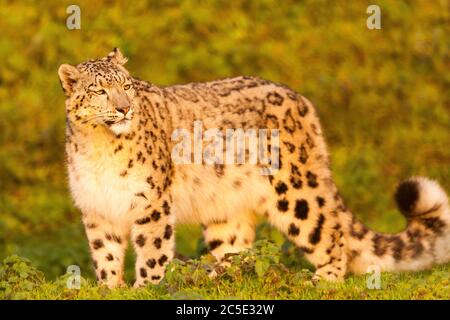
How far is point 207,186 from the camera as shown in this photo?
925 cm

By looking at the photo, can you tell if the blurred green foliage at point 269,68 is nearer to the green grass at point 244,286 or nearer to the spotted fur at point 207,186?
the spotted fur at point 207,186

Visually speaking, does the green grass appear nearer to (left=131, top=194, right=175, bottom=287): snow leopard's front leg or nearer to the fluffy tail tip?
(left=131, top=194, right=175, bottom=287): snow leopard's front leg

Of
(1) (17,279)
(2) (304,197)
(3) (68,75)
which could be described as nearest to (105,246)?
(1) (17,279)

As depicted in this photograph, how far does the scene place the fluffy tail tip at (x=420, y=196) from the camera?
933 centimetres

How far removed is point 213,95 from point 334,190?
1.17 m

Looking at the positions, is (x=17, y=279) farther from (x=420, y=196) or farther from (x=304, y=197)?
(x=420, y=196)

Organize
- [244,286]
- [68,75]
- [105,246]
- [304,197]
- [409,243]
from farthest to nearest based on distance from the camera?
[409,243] → [304,197] → [105,246] → [68,75] → [244,286]

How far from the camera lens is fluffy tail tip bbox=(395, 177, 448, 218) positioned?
933 cm

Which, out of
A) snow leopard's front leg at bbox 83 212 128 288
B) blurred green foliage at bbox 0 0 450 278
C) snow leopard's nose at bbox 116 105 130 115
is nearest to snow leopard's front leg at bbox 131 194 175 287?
snow leopard's front leg at bbox 83 212 128 288

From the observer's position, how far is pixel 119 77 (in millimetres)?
8555

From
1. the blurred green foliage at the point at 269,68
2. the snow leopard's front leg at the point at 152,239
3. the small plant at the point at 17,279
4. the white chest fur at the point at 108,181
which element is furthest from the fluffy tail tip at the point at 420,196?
the blurred green foliage at the point at 269,68

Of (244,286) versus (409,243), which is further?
(409,243)

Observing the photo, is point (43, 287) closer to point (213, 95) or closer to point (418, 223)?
point (213, 95)

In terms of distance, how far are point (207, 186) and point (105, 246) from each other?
90cm
